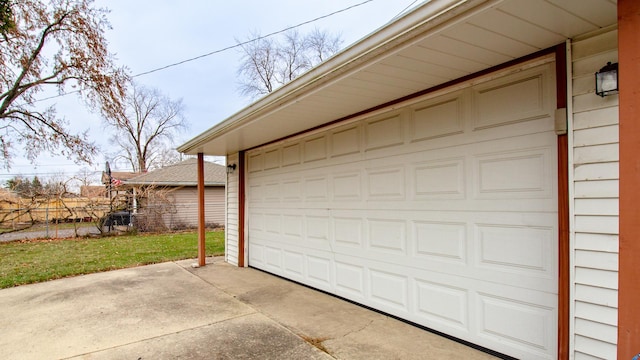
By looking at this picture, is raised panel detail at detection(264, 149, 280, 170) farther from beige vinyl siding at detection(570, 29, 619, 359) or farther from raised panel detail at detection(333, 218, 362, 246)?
beige vinyl siding at detection(570, 29, 619, 359)

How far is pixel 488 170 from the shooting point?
2883 mm

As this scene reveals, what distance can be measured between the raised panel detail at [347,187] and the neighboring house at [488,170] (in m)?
0.02

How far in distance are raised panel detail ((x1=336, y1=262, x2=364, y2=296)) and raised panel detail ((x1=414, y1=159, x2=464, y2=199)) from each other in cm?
136

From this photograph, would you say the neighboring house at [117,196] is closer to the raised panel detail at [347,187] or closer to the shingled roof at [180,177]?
the shingled roof at [180,177]

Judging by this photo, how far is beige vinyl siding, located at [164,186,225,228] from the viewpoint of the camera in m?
14.4

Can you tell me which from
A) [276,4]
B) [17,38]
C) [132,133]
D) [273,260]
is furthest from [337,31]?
[132,133]

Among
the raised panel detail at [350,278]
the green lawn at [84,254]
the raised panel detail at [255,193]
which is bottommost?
the green lawn at [84,254]

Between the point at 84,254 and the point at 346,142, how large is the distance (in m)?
7.52

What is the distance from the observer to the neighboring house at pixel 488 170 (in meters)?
1.95

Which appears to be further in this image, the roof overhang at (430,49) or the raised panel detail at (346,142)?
the raised panel detail at (346,142)

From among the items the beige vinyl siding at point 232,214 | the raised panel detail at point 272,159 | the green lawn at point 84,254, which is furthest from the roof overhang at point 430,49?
the green lawn at point 84,254

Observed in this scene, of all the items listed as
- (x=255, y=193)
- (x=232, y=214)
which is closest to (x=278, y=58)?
(x=232, y=214)

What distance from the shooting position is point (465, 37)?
2166mm

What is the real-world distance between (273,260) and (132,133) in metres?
26.5
